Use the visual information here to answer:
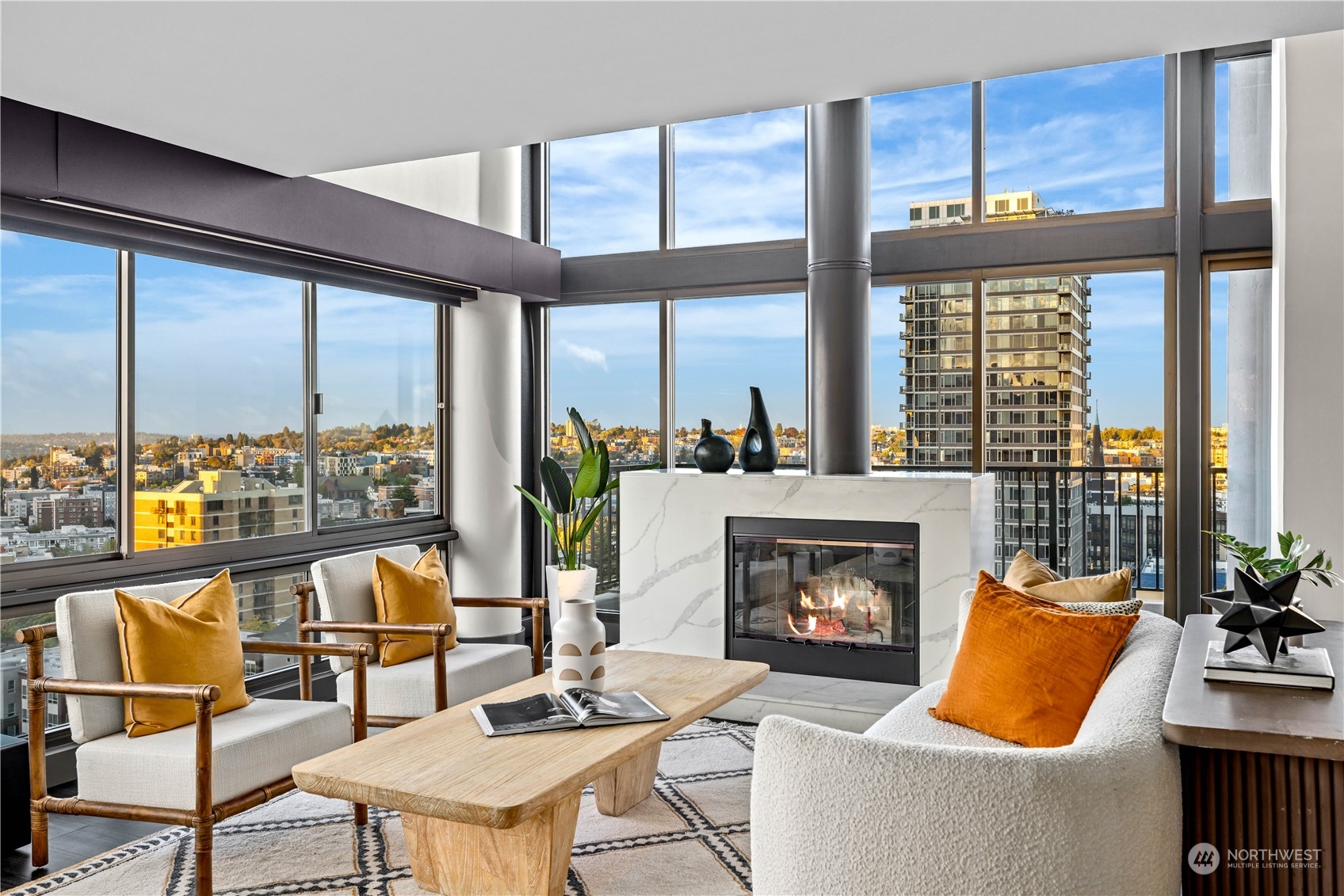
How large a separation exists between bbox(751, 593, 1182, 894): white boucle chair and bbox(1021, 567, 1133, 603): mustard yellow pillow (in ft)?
4.00

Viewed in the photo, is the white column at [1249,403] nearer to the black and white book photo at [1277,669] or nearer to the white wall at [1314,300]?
the white wall at [1314,300]

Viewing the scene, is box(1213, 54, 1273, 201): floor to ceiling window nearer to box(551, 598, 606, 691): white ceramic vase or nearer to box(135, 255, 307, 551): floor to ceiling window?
box(551, 598, 606, 691): white ceramic vase

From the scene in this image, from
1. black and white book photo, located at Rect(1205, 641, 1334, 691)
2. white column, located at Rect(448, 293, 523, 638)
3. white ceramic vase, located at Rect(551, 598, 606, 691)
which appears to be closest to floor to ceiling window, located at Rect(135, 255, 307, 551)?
white column, located at Rect(448, 293, 523, 638)

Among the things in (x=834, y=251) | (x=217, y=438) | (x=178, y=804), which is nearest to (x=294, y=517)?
(x=217, y=438)

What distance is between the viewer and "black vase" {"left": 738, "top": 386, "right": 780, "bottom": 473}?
4.73 m

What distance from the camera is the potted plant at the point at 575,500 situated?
205 inches

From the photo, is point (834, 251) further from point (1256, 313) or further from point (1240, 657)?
point (1240, 657)

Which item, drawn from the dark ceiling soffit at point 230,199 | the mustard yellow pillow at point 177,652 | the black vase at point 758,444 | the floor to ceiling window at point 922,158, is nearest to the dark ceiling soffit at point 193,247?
the dark ceiling soffit at point 230,199

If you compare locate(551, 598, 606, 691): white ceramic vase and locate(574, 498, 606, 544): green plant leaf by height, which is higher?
locate(574, 498, 606, 544): green plant leaf

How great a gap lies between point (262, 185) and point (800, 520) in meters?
2.70

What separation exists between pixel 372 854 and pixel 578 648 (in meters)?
0.87

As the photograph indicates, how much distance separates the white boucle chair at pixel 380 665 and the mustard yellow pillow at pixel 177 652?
0.46 metres

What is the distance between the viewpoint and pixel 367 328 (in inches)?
197

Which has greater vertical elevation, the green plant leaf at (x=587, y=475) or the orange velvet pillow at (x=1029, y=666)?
the green plant leaf at (x=587, y=475)
